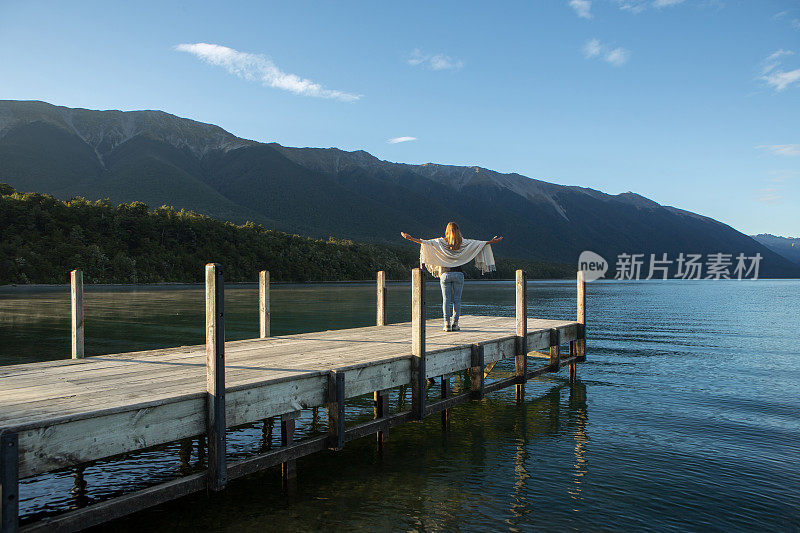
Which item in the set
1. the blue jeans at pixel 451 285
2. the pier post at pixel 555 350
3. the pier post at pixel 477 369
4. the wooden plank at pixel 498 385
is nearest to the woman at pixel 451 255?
the blue jeans at pixel 451 285

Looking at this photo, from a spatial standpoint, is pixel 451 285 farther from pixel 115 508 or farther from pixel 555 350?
pixel 115 508

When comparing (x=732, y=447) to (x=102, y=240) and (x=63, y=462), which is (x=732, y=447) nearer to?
(x=63, y=462)

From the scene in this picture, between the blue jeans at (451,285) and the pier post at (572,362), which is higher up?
the blue jeans at (451,285)

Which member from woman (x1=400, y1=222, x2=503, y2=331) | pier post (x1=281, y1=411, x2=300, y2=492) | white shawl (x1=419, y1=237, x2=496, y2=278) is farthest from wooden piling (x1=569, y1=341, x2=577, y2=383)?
pier post (x1=281, y1=411, x2=300, y2=492)

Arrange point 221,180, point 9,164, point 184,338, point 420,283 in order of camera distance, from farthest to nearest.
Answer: point 221,180 → point 9,164 → point 184,338 → point 420,283

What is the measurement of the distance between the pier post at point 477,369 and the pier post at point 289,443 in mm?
4399

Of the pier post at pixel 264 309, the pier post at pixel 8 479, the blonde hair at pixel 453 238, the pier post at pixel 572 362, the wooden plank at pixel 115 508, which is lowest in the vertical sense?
the pier post at pixel 572 362

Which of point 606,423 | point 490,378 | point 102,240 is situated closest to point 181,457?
point 606,423

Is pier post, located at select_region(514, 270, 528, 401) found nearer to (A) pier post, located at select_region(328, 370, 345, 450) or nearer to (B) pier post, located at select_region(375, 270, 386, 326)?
(B) pier post, located at select_region(375, 270, 386, 326)

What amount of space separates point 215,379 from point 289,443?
7.25ft

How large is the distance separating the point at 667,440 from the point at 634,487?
308cm

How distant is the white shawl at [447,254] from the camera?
1146cm

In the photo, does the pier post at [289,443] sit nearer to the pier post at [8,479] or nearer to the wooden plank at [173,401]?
the wooden plank at [173,401]

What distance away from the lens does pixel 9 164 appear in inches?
5359
